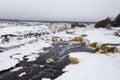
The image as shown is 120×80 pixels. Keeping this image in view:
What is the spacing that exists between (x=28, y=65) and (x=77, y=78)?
4.69 meters

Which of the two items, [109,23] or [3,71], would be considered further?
[109,23]

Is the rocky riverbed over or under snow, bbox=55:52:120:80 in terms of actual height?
under

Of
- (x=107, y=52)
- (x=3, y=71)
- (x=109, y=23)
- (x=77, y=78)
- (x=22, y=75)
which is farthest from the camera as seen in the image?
(x=109, y=23)

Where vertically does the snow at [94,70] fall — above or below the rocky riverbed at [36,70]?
above

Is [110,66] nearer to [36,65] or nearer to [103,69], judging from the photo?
[103,69]

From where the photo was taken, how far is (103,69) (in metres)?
13.0

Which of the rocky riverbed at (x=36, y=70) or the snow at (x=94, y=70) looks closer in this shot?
the snow at (x=94, y=70)

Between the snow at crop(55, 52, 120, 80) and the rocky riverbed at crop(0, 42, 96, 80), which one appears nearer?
the snow at crop(55, 52, 120, 80)

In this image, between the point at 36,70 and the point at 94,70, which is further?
the point at 36,70

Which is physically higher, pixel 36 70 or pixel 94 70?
pixel 94 70

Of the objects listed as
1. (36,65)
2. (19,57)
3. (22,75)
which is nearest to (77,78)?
(22,75)

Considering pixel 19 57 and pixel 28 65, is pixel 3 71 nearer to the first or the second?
pixel 28 65

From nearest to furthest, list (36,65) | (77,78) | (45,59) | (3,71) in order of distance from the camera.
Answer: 1. (77,78)
2. (3,71)
3. (36,65)
4. (45,59)

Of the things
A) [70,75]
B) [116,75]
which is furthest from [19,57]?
[116,75]
